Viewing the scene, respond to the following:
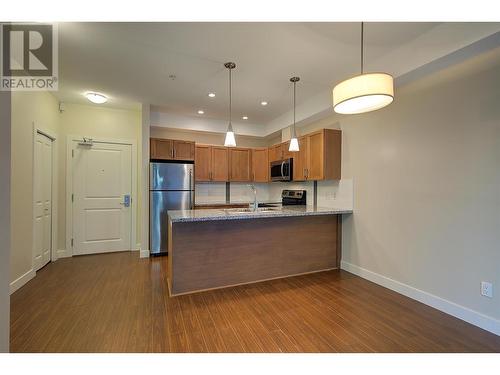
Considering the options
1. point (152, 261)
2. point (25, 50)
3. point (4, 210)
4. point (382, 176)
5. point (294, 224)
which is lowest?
point (152, 261)

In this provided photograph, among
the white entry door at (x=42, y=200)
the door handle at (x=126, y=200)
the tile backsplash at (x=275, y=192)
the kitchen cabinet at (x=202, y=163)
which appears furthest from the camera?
the kitchen cabinet at (x=202, y=163)

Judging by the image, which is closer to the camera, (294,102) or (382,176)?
(382,176)

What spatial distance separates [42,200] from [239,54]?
12.0ft

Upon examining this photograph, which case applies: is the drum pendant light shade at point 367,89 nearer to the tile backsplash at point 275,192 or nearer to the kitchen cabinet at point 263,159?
the kitchen cabinet at point 263,159

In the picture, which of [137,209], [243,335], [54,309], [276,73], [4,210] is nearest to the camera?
[4,210]

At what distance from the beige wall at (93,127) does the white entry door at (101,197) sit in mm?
160

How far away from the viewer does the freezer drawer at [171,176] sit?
4.30 meters

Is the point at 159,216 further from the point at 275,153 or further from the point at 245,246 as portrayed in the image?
the point at 275,153

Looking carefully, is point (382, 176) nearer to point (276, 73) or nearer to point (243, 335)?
point (276, 73)

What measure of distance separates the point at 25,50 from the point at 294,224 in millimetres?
3720

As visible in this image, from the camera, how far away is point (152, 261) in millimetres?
4016

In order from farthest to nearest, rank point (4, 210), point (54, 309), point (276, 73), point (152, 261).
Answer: point (152, 261), point (276, 73), point (54, 309), point (4, 210)

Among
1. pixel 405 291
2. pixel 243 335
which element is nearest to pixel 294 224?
pixel 405 291

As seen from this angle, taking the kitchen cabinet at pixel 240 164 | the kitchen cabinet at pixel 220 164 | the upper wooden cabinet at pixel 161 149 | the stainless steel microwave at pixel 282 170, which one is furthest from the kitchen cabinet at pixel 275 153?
the upper wooden cabinet at pixel 161 149
